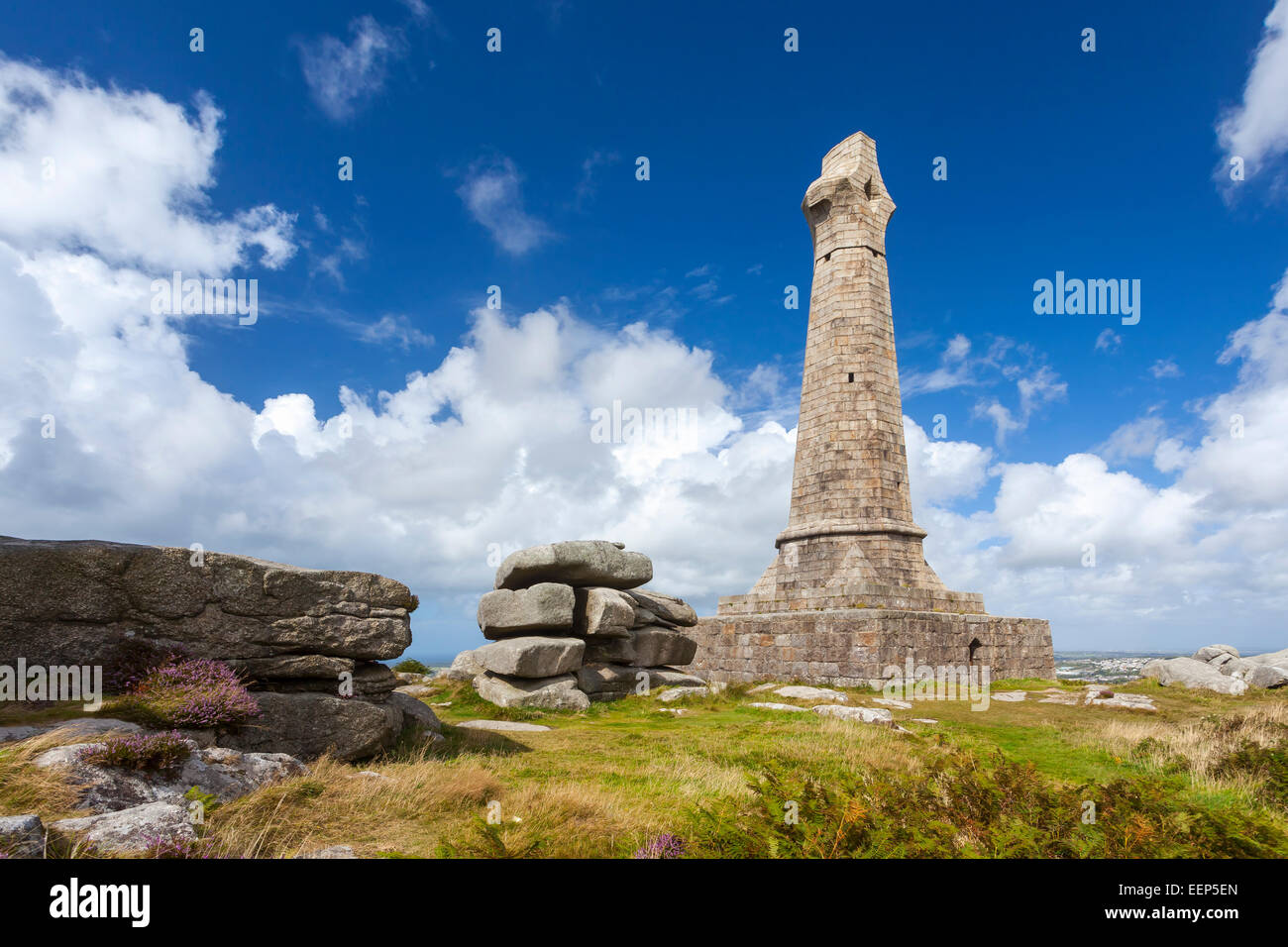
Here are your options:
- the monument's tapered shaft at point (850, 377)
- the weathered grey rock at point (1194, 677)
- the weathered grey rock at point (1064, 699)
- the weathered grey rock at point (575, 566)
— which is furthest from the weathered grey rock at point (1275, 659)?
the weathered grey rock at point (575, 566)

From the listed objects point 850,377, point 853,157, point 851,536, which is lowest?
point 851,536

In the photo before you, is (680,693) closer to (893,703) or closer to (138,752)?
(893,703)

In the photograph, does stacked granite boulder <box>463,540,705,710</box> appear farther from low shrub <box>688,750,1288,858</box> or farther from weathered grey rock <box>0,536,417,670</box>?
low shrub <box>688,750,1288,858</box>

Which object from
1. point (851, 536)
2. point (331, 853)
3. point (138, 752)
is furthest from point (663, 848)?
point (851, 536)

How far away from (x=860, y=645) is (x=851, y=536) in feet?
14.8

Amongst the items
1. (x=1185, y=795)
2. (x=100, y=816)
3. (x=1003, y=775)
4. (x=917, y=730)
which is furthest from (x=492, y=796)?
(x=917, y=730)

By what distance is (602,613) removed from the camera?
53.8 ft

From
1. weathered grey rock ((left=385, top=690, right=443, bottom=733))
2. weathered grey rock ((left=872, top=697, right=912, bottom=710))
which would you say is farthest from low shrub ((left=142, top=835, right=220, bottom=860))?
weathered grey rock ((left=872, top=697, right=912, bottom=710))

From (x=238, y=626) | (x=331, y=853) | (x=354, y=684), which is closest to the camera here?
(x=331, y=853)

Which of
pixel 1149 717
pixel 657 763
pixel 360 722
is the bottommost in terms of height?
pixel 1149 717

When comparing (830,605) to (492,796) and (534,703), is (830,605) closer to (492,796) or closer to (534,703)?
(534,703)

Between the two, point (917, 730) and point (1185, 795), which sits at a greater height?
point (1185, 795)
